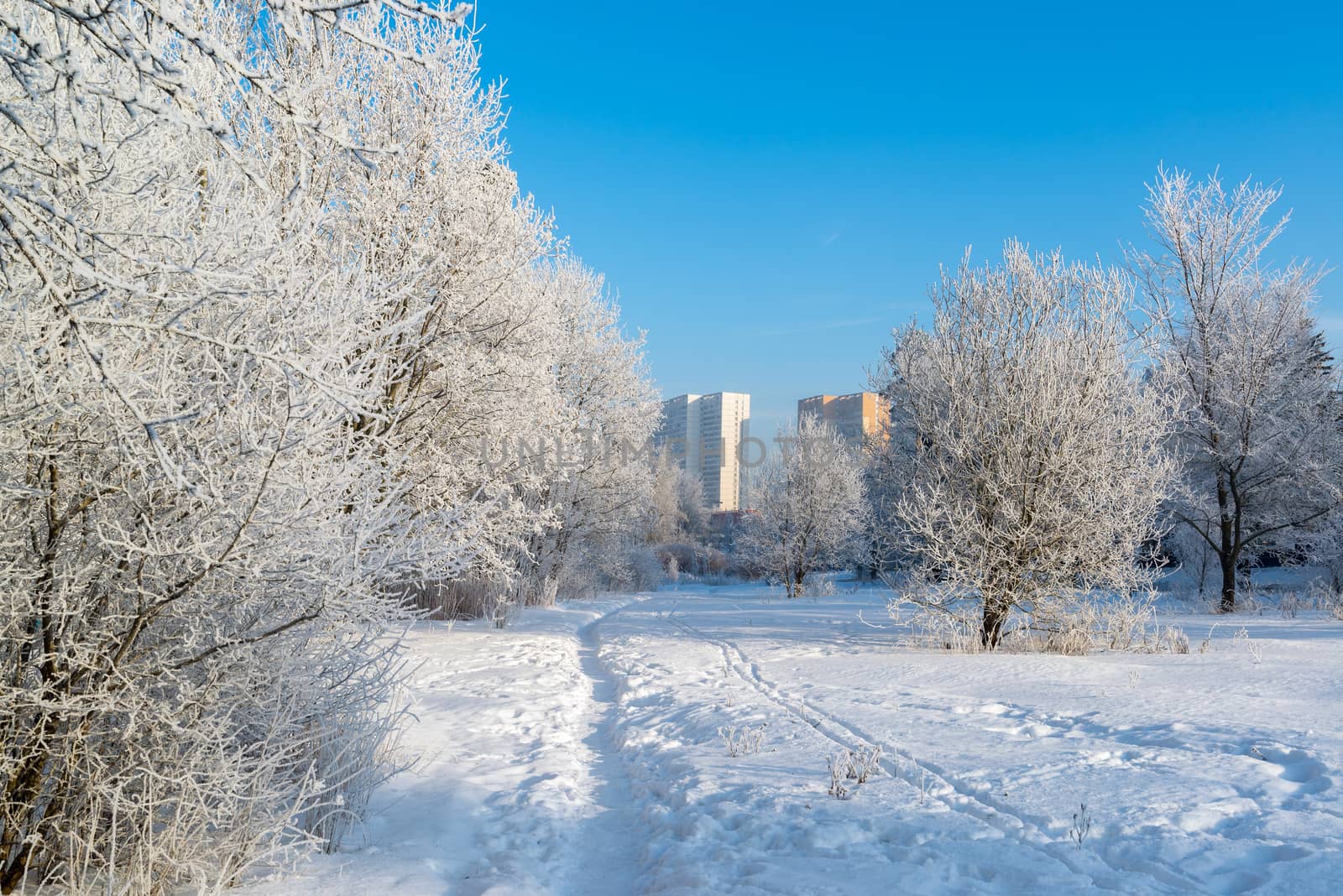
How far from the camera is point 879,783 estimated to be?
4297 mm

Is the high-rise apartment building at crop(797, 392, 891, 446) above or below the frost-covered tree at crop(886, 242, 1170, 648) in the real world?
above

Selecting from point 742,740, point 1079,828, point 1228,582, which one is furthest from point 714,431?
point 1079,828

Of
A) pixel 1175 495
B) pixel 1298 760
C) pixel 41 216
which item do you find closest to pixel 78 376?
pixel 41 216

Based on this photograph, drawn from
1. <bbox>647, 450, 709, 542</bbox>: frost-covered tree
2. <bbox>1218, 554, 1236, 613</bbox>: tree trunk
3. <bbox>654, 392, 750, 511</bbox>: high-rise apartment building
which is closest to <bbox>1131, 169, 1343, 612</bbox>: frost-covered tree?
<bbox>1218, 554, 1236, 613</bbox>: tree trunk

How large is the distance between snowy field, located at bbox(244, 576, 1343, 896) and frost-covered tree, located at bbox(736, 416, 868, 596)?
15462 mm

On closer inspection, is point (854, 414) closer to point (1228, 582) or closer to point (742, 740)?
point (1228, 582)

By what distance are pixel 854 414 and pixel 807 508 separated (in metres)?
35.2

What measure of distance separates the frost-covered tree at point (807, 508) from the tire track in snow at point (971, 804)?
1695cm

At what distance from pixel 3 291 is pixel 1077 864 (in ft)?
14.5

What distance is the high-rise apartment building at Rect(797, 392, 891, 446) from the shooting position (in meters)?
29.3

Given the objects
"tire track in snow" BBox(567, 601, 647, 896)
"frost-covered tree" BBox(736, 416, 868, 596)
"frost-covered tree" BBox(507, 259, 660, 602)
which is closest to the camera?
"tire track in snow" BBox(567, 601, 647, 896)

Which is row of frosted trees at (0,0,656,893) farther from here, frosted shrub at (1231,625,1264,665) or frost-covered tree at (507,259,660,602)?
frost-covered tree at (507,259,660,602)

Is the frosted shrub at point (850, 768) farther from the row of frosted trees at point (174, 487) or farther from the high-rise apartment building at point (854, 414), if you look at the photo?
the high-rise apartment building at point (854, 414)

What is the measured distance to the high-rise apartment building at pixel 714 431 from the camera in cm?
9356
